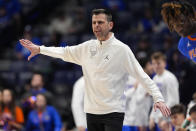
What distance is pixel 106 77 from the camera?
553 cm

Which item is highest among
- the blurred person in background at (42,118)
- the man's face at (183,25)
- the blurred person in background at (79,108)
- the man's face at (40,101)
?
the man's face at (183,25)

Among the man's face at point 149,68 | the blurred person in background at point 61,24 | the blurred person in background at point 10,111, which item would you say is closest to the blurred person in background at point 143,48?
the man's face at point 149,68

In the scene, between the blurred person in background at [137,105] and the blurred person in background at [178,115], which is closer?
the blurred person in background at [178,115]

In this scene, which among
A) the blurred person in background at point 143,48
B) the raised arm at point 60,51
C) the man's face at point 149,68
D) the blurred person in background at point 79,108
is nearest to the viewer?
the raised arm at point 60,51

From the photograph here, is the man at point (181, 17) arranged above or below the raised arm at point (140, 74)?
above

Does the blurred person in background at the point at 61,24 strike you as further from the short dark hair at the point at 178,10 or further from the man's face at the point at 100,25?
the short dark hair at the point at 178,10

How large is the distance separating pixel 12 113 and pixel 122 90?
490 cm

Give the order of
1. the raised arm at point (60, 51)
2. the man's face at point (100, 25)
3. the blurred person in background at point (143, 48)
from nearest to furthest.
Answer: the man's face at point (100, 25), the raised arm at point (60, 51), the blurred person in background at point (143, 48)

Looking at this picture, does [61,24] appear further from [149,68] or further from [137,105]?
[137,105]

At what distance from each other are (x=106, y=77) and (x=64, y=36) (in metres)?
8.40

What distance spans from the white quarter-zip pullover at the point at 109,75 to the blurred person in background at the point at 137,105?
2.75 meters

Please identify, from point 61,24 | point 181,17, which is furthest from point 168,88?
point 61,24

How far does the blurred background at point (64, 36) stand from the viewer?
1140 centimetres

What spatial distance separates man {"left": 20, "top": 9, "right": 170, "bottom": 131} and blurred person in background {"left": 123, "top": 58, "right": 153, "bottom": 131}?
273cm
